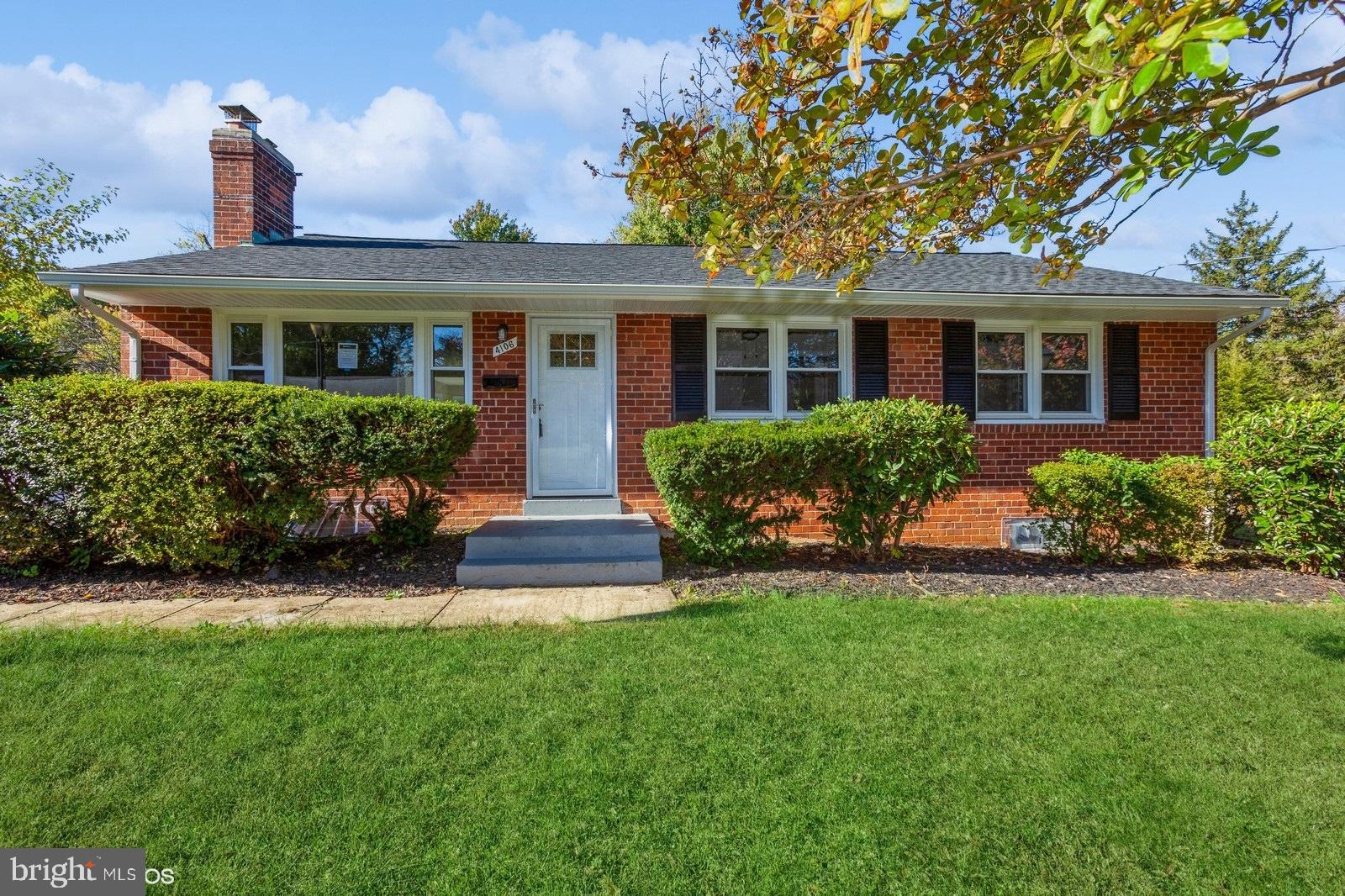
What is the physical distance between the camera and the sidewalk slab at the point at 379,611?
4.46 m

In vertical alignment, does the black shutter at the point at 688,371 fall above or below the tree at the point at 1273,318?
below

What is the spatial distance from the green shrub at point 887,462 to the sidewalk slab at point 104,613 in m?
5.26

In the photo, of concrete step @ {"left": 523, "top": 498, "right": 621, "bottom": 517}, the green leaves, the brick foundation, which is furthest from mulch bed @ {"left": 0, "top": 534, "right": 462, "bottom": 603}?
the green leaves

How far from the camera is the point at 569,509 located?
7484 millimetres

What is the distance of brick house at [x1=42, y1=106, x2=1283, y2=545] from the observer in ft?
23.7

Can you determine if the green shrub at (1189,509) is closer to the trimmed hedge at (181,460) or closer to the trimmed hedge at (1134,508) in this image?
the trimmed hedge at (1134,508)

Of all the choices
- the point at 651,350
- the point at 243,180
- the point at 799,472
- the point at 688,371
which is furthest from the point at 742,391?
the point at 243,180

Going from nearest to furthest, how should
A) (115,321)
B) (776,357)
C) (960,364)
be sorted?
(115,321) < (776,357) < (960,364)

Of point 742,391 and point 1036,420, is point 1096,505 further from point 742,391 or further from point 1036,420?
point 742,391

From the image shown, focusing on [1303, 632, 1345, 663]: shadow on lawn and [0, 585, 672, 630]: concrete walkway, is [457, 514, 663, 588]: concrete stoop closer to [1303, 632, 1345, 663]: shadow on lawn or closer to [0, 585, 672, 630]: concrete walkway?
[0, 585, 672, 630]: concrete walkway

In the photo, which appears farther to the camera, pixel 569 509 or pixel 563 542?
pixel 569 509

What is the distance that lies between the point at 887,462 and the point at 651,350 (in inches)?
128

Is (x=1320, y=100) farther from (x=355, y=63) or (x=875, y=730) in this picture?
(x=355, y=63)

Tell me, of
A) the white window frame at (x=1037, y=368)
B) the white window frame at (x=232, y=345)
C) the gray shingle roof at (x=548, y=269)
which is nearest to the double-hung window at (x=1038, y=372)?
the white window frame at (x=1037, y=368)
